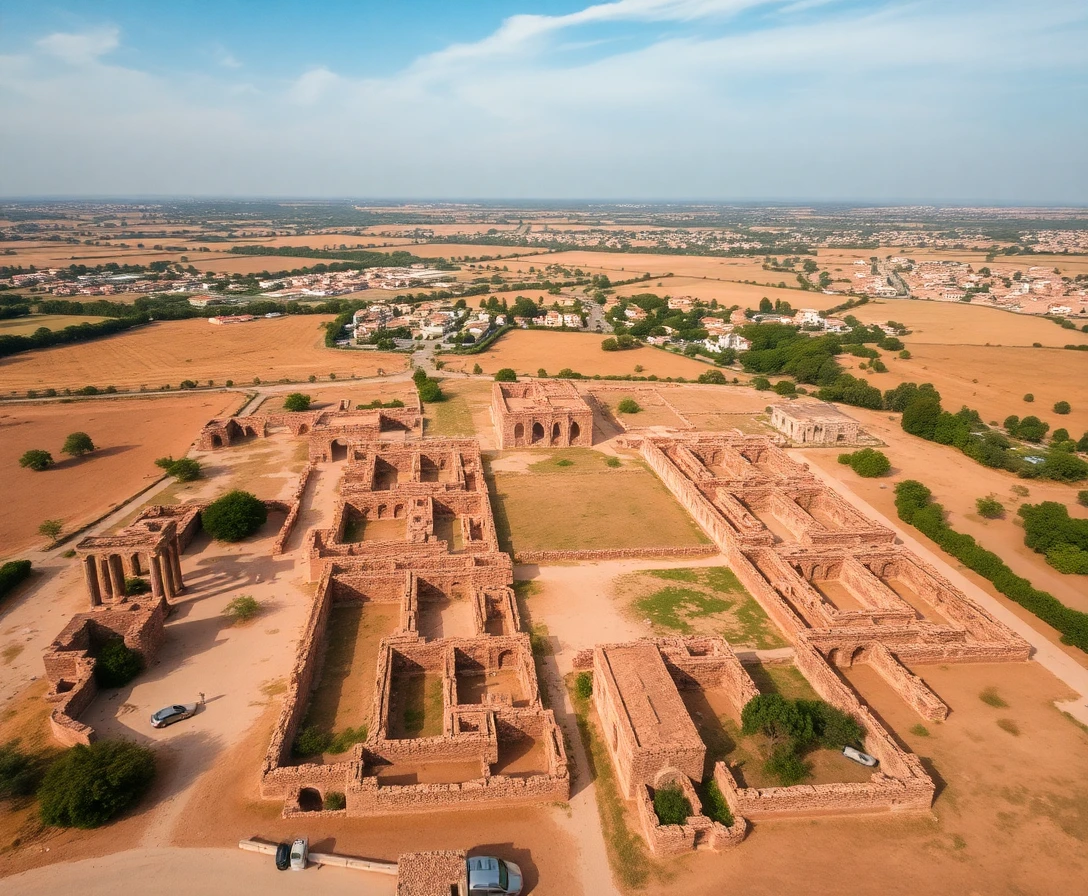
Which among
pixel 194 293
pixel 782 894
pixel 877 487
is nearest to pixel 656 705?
pixel 782 894

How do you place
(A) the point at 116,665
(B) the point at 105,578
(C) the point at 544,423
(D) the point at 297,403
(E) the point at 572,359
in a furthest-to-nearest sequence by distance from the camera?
(E) the point at 572,359, (D) the point at 297,403, (C) the point at 544,423, (B) the point at 105,578, (A) the point at 116,665

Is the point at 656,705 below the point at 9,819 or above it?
above

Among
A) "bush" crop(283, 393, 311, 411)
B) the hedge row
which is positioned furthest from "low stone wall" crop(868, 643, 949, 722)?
"bush" crop(283, 393, 311, 411)

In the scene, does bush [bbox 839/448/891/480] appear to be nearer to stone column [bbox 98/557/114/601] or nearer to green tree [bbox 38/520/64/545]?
stone column [bbox 98/557/114/601]

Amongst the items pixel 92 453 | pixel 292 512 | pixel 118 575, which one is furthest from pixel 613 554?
pixel 92 453

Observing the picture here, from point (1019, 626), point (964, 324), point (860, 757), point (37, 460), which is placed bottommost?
point (1019, 626)

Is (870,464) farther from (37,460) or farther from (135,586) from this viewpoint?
(37,460)

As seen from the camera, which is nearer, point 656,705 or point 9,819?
point 9,819

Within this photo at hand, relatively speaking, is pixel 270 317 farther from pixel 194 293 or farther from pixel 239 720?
pixel 239 720
